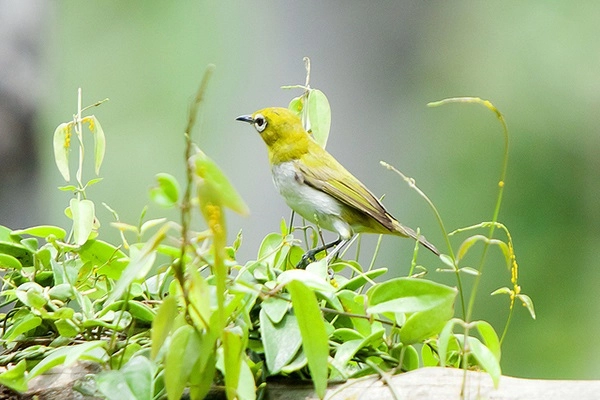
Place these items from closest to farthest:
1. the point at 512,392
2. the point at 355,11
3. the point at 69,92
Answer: the point at 512,392 < the point at 355,11 < the point at 69,92

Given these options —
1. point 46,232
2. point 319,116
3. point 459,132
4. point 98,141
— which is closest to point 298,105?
point 319,116

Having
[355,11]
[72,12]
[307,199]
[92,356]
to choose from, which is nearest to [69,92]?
[72,12]

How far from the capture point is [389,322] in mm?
773

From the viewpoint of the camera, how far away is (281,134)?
162 cm

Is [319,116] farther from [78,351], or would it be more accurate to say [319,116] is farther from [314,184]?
[78,351]

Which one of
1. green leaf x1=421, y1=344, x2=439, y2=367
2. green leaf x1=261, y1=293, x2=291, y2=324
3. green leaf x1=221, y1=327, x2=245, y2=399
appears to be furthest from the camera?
green leaf x1=421, y1=344, x2=439, y2=367

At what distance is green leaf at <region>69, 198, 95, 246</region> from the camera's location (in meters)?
0.88

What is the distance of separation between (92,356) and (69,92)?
4.74 metres

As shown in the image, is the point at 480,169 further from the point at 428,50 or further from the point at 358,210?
the point at 358,210

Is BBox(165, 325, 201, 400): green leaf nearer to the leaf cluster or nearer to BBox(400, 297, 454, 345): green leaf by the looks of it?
the leaf cluster

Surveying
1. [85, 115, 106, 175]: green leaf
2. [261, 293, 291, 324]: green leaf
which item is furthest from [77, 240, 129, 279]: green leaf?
[261, 293, 291, 324]: green leaf

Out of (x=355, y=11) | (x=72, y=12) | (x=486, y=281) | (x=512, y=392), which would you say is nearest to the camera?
(x=512, y=392)

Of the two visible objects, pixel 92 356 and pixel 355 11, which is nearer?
pixel 92 356

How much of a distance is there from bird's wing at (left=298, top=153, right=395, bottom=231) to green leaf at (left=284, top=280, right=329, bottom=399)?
0.84 metres
